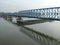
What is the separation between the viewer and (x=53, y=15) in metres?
16.7

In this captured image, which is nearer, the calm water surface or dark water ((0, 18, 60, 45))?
dark water ((0, 18, 60, 45))

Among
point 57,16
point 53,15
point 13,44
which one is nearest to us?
point 13,44

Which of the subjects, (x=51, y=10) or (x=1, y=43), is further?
(x=51, y=10)

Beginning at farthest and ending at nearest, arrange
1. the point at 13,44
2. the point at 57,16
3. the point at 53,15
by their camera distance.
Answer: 1. the point at 53,15
2. the point at 57,16
3. the point at 13,44

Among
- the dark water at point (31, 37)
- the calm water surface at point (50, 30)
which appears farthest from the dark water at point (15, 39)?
the calm water surface at point (50, 30)

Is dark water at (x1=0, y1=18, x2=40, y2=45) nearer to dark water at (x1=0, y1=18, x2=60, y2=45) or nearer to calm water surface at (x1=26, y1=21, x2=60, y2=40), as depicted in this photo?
dark water at (x1=0, y1=18, x2=60, y2=45)

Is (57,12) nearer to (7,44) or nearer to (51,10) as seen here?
(51,10)

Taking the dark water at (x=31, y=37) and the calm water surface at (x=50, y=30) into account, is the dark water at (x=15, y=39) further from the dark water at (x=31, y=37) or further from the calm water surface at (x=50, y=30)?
the calm water surface at (x=50, y=30)

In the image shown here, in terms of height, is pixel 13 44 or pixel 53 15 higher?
pixel 53 15

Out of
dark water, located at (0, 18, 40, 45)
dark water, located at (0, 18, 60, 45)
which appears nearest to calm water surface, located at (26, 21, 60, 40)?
dark water, located at (0, 18, 60, 45)

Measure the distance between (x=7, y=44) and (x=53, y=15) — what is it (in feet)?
25.5

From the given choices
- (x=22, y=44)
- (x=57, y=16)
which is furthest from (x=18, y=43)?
(x=57, y=16)

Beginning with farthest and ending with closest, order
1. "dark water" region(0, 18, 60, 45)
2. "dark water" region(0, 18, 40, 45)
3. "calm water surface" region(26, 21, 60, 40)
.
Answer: "calm water surface" region(26, 21, 60, 40) < "dark water" region(0, 18, 60, 45) < "dark water" region(0, 18, 40, 45)

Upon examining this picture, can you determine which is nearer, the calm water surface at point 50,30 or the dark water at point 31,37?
the dark water at point 31,37
